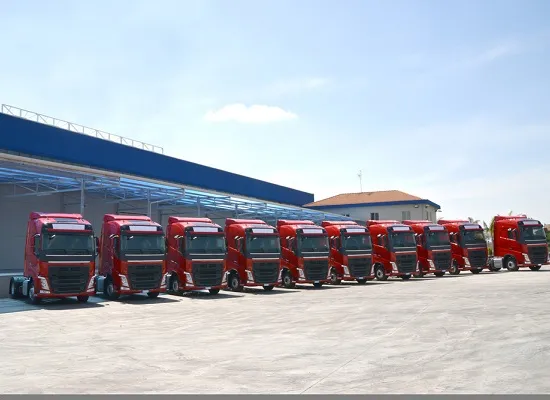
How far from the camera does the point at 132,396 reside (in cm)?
624

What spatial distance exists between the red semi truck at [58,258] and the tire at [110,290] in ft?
3.36

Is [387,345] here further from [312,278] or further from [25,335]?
[312,278]

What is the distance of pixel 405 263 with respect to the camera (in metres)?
26.9

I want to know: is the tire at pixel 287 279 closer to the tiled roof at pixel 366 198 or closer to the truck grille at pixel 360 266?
the truck grille at pixel 360 266

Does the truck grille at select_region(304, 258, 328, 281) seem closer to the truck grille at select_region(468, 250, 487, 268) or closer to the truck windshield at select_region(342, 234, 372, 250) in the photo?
the truck windshield at select_region(342, 234, 372, 250)

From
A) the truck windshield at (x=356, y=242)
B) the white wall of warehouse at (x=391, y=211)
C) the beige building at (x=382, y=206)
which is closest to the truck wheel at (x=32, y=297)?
the truck windshield at (x=356, y=242)

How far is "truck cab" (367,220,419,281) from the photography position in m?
26.9

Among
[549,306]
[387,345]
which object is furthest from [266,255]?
[387,345]

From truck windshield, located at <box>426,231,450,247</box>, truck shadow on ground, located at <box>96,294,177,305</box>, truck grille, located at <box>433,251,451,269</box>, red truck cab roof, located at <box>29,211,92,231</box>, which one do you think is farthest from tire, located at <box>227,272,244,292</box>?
truck grille, located at <box>433,251,451,269</box>

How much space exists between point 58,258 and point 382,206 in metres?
44.4

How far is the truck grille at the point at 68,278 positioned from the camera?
17.0 meters

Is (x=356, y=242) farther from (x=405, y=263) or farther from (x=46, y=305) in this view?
(x=46, y=305)

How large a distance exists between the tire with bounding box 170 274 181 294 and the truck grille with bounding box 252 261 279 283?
290 cm

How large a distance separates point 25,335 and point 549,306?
12086 mm
